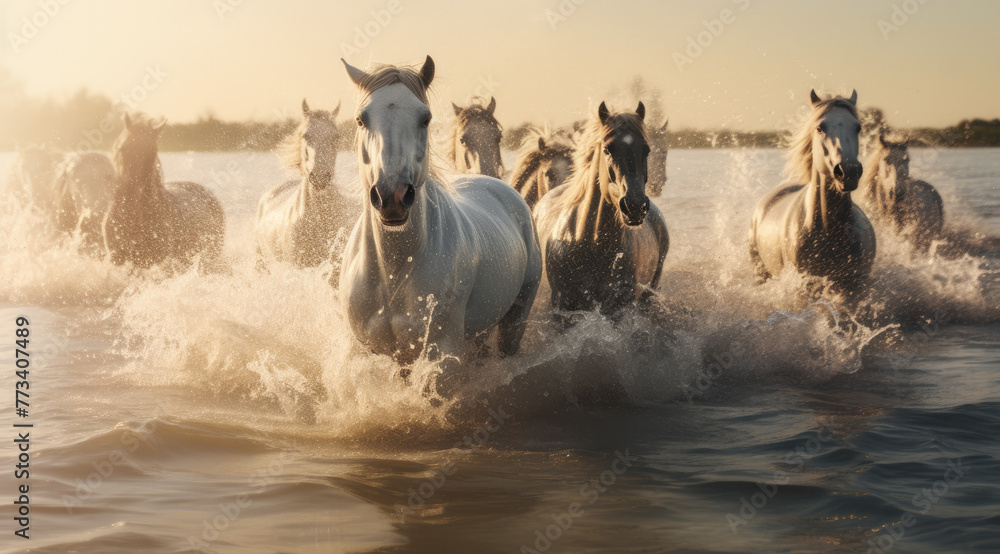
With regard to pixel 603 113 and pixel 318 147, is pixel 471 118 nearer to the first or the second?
pixel 318 147

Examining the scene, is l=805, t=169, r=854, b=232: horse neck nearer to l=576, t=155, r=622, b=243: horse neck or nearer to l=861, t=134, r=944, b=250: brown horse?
l=576, t=155, r=622, b=243: horse neck

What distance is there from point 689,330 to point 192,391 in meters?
3.93

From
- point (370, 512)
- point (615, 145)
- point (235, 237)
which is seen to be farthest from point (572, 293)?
point (235, 237)

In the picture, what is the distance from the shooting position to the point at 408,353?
3.81 meters

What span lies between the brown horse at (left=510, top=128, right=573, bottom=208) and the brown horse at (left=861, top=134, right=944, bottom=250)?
419 centimetres

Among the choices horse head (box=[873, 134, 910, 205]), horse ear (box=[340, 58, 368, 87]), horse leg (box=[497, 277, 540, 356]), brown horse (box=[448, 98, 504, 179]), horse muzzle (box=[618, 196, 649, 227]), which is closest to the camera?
horse ear (box=[340, 58, 368, 87])

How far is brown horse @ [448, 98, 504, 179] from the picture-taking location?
771 centimetres

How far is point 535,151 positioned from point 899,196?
4.79m

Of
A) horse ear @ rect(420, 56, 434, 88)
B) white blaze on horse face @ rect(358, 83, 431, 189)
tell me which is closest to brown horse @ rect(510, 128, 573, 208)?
horse ear @ rect(420, 56, 434, 88)

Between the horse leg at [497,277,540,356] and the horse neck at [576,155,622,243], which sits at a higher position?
the horse neck at [576,155,622,243]

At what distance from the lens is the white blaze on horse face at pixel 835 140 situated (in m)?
5.81

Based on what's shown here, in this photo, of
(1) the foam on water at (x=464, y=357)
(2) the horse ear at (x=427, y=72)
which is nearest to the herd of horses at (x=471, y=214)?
(2) the horse ear at (x=427, y=72)

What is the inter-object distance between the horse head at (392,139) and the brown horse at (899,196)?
24.9 ft

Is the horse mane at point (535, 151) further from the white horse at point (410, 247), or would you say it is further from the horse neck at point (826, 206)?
the white horse at point (410, 247)
